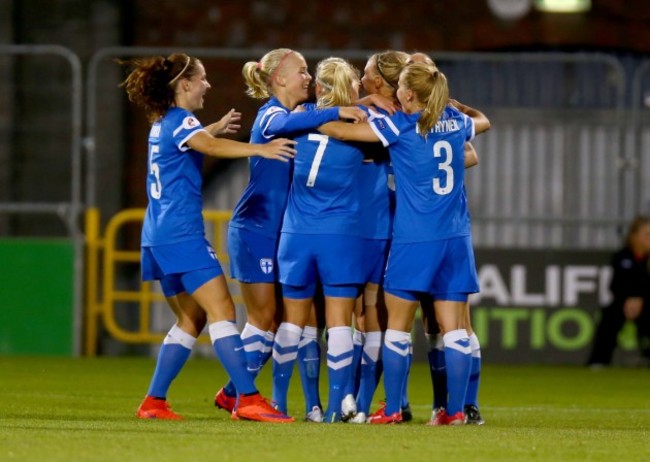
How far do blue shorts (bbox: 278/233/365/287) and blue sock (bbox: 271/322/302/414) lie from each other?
0.91ft

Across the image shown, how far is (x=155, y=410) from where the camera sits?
8.59 m

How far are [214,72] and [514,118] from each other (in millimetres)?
3174

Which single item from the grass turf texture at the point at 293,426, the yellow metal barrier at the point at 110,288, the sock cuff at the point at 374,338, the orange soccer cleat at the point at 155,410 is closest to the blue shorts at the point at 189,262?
the orange soccer cleat at the point at 155,410

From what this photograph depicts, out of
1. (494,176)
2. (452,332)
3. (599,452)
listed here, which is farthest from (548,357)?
(599,452)

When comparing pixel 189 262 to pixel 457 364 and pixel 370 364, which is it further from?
pixel 457 364

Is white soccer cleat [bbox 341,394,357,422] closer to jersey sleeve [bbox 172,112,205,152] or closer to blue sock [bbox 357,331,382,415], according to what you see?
blue sock [bbox 357,331,382,415]

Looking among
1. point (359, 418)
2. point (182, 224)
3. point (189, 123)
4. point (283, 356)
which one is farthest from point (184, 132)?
point (359, 418)

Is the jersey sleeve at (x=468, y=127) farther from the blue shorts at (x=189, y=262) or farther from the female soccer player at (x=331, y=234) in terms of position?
the blue shorts at (x=189, y=262)

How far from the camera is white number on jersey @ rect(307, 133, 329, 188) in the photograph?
28.1ft

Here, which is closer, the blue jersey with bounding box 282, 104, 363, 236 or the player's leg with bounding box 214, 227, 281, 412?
the blue jersey with bounding box 282, 104, 363, 236

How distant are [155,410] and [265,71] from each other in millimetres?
1921

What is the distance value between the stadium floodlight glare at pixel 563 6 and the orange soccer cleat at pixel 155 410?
953cm

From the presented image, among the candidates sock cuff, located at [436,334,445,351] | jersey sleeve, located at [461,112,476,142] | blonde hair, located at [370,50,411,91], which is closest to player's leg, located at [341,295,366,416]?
sock cuff, located at [436,334,445,351]

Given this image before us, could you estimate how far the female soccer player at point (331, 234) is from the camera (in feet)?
28.1
